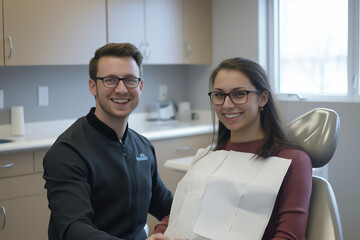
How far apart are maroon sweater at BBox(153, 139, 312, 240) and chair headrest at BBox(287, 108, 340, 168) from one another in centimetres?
7

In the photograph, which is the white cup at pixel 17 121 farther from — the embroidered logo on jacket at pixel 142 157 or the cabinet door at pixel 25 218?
the embroidered logo on jacket at pixel 142 157

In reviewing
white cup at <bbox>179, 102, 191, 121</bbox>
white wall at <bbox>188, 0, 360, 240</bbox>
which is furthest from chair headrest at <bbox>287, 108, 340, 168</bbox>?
white cup at <bbox>179, 102, 191, 121</bbox>

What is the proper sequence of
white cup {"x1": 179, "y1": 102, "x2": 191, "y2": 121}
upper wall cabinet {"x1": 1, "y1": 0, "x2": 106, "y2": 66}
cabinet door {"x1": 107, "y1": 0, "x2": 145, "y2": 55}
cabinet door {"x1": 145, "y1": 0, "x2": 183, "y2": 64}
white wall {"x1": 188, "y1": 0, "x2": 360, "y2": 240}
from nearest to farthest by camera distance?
upper wall cabinet {"x1": 1, "y1": 0, "x2": 106, "y2": 66}
white wall {"x1": 188, "y1": 0, "x2": 360, "y2": 240}
cabinet door {"x1": 107, "y1": 0, "x2": 145, "y2": 55}
cabinet door {"x1": 145, "y1": 0, "x2": 183, "y2": 64}
white cup {"x1": 179, "y1": 102, "x2": 191, "y2": 121}

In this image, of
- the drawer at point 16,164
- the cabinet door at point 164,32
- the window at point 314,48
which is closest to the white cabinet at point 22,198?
the drawer at point 16,164

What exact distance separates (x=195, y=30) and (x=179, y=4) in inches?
10.1

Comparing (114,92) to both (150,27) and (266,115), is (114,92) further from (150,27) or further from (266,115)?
(150,27)

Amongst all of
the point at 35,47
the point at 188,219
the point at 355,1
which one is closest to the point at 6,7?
the point at 35,47

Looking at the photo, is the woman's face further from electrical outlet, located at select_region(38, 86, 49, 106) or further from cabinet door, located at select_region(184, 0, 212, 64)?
cabinet door, located at select_region(184, 0, 212, 64)

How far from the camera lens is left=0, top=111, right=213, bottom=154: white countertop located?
2693 mm

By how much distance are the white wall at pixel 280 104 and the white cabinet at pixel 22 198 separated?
5.05 feet

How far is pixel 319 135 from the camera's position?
5.16 feet

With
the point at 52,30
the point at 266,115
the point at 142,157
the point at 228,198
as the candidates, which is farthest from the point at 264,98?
the point at 52,30

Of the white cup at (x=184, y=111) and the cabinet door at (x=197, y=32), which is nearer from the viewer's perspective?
the cabinet door at (x=197, y=32)

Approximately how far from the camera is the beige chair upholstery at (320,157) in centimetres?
146
